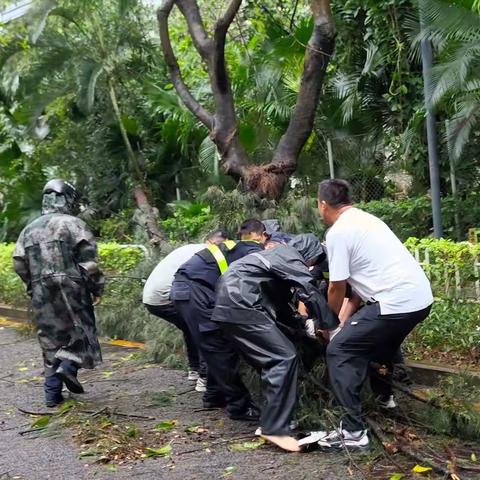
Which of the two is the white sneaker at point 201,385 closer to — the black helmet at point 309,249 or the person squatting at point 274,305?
the person squatting at point 274,305

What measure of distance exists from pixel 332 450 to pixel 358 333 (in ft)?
2.48

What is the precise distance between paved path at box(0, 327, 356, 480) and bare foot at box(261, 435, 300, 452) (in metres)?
0.04

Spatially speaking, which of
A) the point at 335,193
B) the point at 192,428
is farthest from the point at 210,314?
the point at 335,193

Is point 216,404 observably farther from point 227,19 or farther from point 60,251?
point 227,19

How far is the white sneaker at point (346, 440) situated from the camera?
4781mm

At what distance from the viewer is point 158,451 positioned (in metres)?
5.16

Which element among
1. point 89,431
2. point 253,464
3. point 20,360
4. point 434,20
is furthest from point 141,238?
point 253,464

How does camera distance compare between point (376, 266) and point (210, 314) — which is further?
point (210, 314)

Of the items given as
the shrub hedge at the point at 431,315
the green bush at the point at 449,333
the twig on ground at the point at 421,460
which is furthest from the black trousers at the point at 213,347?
the green bush at the point at 449,333

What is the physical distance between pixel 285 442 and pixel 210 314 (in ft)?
4.27

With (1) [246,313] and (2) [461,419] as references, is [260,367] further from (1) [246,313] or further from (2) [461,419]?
(2) [461,419]

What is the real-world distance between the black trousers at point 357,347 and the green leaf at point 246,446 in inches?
26.3

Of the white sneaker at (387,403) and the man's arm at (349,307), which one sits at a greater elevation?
the man's arm at (349,307)

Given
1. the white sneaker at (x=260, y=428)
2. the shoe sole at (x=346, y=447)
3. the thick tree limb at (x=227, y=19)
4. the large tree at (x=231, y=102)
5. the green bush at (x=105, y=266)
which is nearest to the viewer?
the shoe sole at (x=346, y=447)
